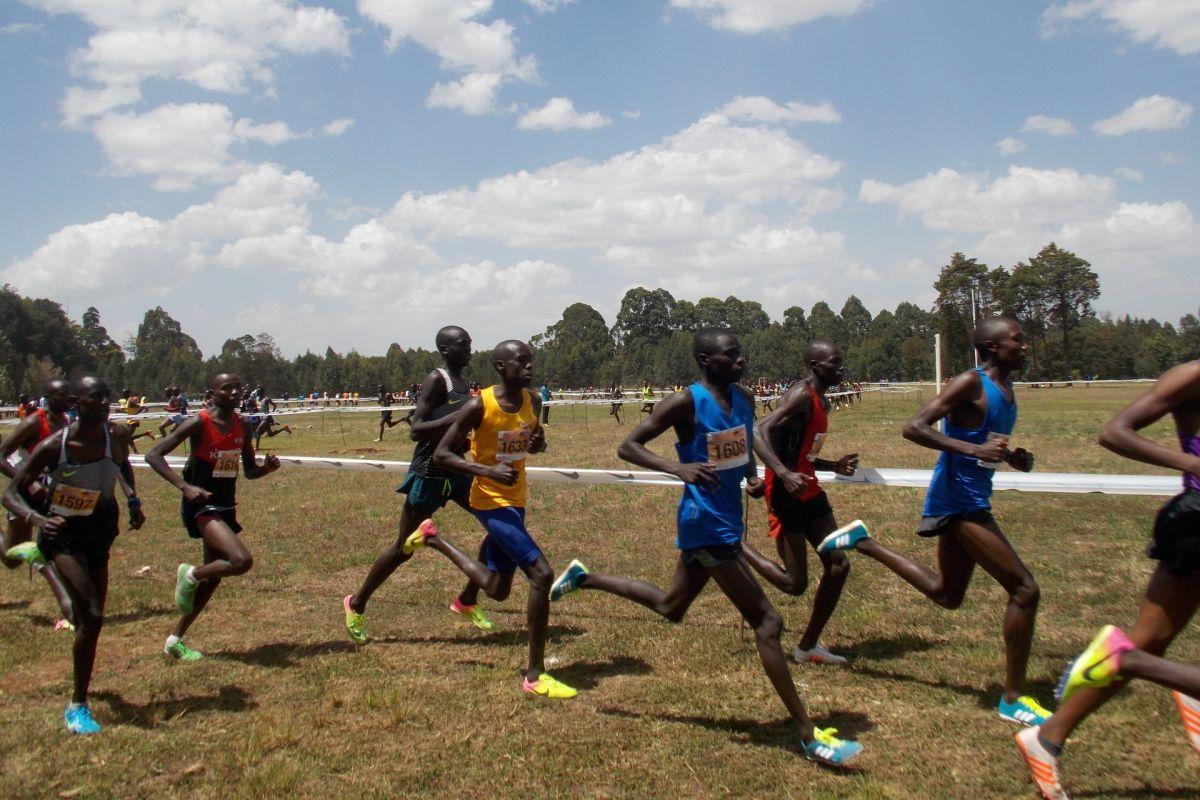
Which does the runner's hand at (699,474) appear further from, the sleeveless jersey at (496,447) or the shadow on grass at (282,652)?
the shadow on grass at (282,652)

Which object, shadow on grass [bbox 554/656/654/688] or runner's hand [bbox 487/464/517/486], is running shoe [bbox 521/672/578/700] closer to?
shadow on grass [bbox 554/656/654/688]

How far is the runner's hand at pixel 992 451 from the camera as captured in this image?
441 centimetres

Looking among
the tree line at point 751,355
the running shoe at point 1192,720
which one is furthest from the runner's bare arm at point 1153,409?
the tree line at point 751,355

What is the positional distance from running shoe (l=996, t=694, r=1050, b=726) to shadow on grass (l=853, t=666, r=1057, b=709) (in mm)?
186

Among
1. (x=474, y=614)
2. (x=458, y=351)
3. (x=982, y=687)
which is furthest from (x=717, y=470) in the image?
(x=474, y=614)

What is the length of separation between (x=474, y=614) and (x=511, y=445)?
1.91m

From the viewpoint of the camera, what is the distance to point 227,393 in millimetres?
5965

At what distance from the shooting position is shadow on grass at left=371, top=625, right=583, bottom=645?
6.31 m

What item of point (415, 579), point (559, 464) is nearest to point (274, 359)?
point (559, 464)

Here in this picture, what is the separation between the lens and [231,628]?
681cm

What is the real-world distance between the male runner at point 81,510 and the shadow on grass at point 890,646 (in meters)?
4.57

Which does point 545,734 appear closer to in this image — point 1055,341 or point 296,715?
point 296,715

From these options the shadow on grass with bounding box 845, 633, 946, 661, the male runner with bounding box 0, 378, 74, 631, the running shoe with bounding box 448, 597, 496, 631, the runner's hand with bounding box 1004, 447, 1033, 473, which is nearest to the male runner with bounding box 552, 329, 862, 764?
the runner's hand with bounding box 1004, 447, 1033, 473

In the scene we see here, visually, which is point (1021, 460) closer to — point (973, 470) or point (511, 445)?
point (973, 470)
